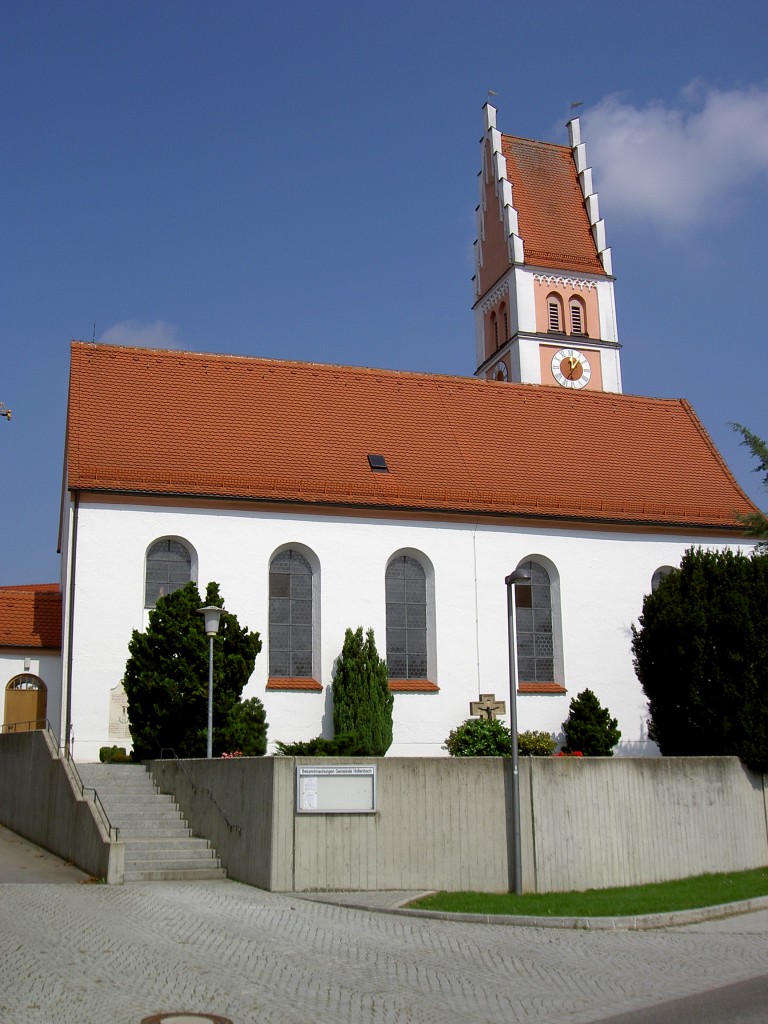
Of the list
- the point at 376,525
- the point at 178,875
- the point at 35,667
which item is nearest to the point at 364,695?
the point at 376,525

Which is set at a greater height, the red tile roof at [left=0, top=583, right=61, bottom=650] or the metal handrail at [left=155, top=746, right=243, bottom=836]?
the red tile roof at [left=0, top=583, right=61, bottom=650]

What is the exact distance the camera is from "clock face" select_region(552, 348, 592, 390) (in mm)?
43906

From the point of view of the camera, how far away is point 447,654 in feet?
80.9

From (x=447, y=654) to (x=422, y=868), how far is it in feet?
34.4

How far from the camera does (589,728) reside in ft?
80.7

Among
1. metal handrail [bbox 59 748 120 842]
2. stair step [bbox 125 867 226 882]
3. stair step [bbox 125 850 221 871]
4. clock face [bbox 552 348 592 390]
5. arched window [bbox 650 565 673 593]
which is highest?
clock face [bbox 552 348 592 390]

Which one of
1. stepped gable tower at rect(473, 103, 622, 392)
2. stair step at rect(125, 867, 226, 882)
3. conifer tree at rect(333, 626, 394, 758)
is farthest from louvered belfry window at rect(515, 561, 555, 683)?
stepped gable tower at rect(473, 103, 622, 392)

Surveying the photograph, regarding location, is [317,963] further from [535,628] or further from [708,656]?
[535,628]

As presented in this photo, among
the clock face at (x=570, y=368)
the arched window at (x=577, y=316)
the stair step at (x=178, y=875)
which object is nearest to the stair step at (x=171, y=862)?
the stair step at (x=178, y=875)

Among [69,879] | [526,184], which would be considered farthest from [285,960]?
[526,184]

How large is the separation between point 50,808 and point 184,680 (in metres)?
3.51

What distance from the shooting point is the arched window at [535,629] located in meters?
25.7

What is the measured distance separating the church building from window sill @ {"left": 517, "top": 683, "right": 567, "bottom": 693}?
0.18ft

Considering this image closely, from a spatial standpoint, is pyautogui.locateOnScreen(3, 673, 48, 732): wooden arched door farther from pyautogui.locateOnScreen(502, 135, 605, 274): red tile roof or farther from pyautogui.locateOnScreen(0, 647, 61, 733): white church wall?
pyautogui.locateOnScreen(502, 135, 605, 274): red tile roof
